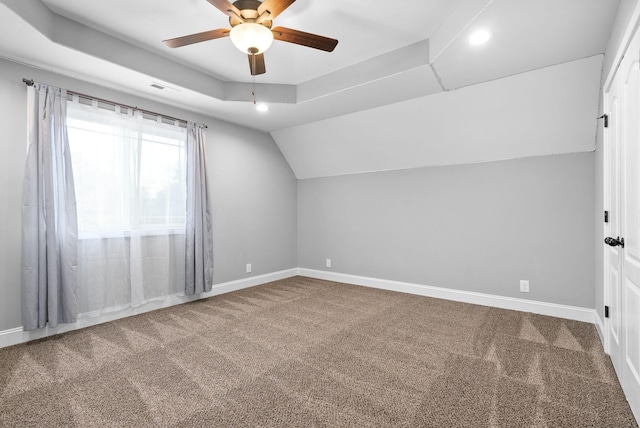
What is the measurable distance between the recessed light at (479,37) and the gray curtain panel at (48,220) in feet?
11.4

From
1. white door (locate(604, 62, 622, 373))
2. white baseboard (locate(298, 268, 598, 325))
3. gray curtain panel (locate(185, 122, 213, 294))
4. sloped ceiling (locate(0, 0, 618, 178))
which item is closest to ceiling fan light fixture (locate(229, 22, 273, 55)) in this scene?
A: sloped ceiling (locate(0, 0, 618, 178))

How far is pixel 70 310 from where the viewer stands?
2879 mm

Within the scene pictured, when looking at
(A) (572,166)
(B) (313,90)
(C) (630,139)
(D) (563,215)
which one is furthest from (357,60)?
(D) (563,215)

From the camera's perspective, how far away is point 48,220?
2768 mm

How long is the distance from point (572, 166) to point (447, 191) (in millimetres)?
1246

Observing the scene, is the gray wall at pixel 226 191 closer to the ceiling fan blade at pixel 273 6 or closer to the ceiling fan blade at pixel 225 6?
the ceiling fan blade at pixel 225 6

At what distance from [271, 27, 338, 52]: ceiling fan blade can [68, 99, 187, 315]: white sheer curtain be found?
7.10 ft

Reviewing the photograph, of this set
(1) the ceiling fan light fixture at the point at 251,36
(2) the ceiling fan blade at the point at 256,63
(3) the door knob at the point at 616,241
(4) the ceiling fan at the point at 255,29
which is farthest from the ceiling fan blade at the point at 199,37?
(3) the door knob at the point at 616,241

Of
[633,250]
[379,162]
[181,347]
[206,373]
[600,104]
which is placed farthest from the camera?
[379,162]

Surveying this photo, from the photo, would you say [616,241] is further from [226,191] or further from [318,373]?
[226,191]

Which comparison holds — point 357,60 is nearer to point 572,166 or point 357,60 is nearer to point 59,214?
point 572,166

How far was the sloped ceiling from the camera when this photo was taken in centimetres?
225

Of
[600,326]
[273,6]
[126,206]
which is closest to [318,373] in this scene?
[273,6]

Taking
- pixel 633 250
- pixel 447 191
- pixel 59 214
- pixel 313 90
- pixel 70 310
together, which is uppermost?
pixel 313 90
